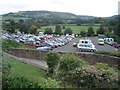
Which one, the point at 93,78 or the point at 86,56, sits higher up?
the point at 93,78

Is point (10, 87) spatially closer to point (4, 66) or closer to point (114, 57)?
point (4, 66)

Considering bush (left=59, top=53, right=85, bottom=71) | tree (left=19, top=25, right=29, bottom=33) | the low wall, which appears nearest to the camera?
bush (left=59, top=53, right=85, bottom=71)

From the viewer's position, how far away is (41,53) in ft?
59.1

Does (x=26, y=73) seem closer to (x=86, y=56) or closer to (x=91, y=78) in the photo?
(x=91, y=78)

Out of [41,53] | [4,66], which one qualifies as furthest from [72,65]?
[41,53]

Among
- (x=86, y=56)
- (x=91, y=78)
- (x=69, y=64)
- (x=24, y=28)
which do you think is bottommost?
(x=86, y=56)

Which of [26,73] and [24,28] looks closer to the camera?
[26,73]

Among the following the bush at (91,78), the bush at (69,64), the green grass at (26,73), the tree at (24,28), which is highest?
the tree at (24,28)

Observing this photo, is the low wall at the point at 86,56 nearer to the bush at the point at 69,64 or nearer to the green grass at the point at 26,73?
the green grass at the point at 26,73

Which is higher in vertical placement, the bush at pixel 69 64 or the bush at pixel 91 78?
the bush at pixel 69 64

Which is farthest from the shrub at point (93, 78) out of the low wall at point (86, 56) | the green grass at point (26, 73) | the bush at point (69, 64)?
the low wall at point (86, 56)

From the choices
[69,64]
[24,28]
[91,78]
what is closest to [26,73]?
[69,64]

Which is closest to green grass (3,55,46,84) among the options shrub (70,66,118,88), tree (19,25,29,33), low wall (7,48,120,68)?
shrub (70,66,118,88)

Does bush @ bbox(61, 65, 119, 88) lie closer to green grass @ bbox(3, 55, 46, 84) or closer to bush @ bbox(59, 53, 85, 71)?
bush @ bbox(59, 53, 85, 71)
